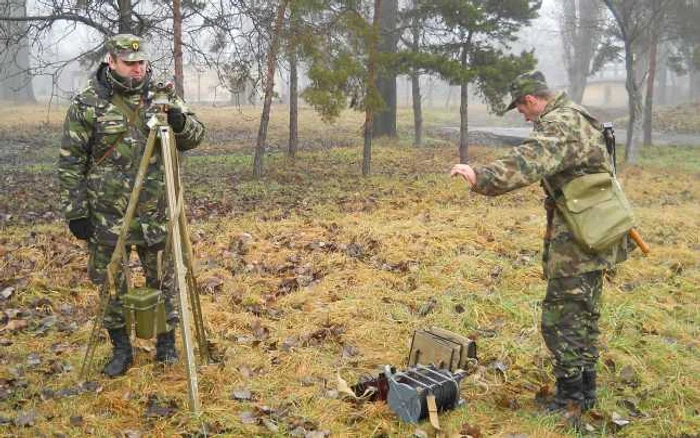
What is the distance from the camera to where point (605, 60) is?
25.4m

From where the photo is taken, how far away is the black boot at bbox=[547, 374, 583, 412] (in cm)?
418

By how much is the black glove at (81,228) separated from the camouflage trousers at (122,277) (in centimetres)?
10

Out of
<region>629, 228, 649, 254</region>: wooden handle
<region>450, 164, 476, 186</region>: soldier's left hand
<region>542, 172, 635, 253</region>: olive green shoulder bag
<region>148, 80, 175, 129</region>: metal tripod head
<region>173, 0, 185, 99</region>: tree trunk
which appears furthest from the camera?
<region>173, 0, 185, 99</region>: tree trunk

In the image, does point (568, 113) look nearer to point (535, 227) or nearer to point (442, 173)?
point (535, 227)

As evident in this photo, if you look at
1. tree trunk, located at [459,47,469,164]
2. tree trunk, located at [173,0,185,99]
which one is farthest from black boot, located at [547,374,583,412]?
tree trunk, located at [459,47,469,164]

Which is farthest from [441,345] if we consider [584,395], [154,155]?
[154,155]

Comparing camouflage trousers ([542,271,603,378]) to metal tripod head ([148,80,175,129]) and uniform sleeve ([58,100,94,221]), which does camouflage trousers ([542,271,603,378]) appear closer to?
metal tripod head ([148,80,175,129])

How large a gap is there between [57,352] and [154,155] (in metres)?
1.99

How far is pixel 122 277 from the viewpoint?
4742 millimetres

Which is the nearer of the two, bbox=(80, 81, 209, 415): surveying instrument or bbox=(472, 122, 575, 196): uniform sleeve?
bbox=(472, 122, 575, 196): uniform sleeve

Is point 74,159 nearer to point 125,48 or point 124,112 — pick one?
point 124,112

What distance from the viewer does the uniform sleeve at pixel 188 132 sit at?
431 centimetres

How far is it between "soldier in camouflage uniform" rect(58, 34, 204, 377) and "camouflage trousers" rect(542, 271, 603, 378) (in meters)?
2.75

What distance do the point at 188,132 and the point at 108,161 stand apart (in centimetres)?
63
